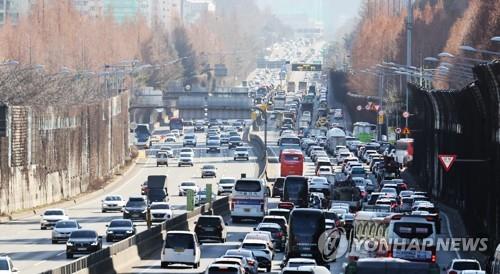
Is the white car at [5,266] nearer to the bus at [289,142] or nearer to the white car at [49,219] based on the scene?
the white car at [49,219]

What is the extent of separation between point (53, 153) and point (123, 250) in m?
50.7

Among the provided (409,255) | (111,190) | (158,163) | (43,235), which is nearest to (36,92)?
(111,190)

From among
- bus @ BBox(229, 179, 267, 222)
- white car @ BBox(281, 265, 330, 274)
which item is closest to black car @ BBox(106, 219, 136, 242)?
bus @ BBox(229, 179, 267, 222)

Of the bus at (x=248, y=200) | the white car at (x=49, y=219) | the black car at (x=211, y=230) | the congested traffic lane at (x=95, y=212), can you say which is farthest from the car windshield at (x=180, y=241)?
the white car at (x=49, y=219)

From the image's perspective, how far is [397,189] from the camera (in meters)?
99.5

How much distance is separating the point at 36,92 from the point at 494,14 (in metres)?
31.7

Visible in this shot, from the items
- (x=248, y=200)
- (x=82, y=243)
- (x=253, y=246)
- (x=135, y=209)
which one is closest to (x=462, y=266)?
(x=253, y=246)

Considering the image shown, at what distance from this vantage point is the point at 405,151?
5354 inches

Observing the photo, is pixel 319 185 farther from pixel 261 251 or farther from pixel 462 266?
pixel 462 266

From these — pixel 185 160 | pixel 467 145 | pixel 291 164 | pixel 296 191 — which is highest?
pixel 467 145

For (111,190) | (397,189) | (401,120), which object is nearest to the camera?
(397,189)

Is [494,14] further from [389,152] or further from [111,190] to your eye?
[111,190]

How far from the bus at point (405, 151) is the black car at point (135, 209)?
46.9 meters

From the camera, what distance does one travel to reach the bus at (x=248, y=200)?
84.1 m
